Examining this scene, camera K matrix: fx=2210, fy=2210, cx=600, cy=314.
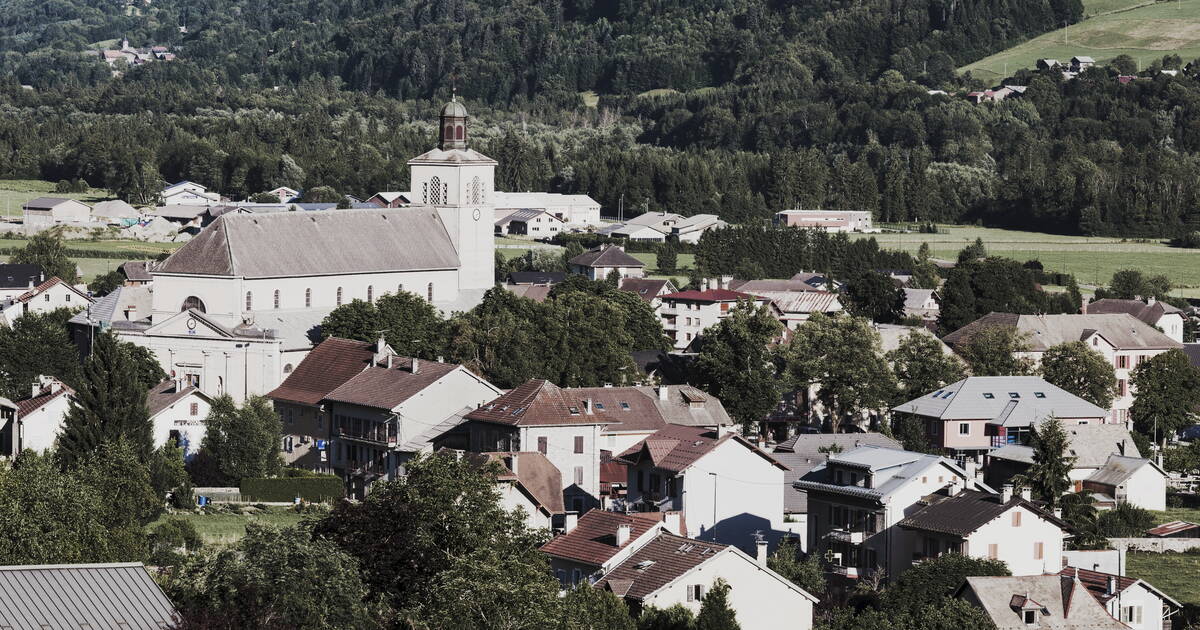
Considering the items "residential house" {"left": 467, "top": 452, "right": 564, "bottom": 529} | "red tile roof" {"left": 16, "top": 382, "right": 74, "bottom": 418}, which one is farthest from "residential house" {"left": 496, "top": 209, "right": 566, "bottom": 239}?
"residential house" {"left": 467, "top": 452, "right": 564, "bottom": 529}

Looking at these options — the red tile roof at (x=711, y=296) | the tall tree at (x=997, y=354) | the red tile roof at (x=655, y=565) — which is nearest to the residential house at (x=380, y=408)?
the red tile roof at (x=655, y=565)

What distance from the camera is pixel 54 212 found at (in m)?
126

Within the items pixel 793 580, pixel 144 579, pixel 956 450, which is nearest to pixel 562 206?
pixel 956 450

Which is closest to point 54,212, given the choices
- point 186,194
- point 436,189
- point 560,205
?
point 186,194

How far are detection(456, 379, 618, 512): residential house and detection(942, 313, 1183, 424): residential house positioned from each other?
89.5ft

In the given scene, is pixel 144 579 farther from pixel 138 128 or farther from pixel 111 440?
pixel 138 128

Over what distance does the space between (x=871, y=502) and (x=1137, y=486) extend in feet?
49.5

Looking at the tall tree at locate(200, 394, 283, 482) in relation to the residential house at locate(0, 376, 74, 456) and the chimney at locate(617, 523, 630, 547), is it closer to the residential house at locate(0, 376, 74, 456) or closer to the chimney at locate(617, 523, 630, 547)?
the residential house at locate(0, 376, 74, 456)

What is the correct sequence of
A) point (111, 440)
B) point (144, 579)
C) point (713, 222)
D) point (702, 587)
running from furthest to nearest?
point (713, 222) < point (111, 440) < point (702, 587) < point (144, 579)

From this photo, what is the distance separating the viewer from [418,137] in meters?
176

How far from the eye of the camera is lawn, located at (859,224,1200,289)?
378ft

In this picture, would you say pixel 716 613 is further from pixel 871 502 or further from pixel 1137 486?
pixel 1137 486

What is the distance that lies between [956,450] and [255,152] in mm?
100544

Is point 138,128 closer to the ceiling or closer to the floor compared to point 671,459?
closer to the ceiling
